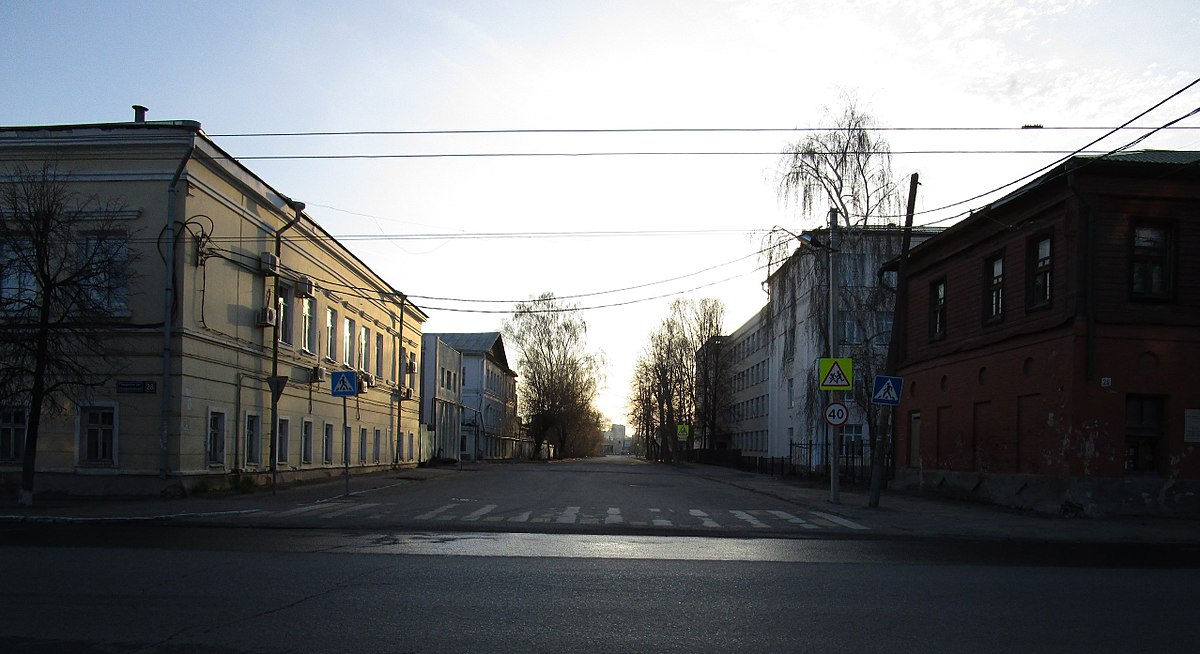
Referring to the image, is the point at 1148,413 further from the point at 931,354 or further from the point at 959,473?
the point at 931,354

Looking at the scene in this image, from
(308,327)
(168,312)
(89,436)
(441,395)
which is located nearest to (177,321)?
(168,312)

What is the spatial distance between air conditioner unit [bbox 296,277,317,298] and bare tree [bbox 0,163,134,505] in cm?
783

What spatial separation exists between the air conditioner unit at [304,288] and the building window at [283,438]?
4006 millimetres

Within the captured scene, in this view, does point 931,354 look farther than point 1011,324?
Yes

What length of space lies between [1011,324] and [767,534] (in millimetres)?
11016

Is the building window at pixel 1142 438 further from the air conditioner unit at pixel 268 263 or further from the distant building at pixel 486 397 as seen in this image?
the distant building at pixel 486 397

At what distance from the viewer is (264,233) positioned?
26.5 m

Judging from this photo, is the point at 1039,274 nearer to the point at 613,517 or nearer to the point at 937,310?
the point at 937,310

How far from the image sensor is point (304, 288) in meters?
29.2

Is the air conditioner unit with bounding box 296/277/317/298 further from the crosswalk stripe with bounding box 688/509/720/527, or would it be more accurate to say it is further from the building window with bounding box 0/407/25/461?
the crosswalk stripe with bounding box 688/509/720/527

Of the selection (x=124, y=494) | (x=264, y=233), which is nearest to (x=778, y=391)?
(x=264, y=233)

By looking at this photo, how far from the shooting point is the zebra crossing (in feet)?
55.6

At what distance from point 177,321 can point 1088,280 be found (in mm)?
20480

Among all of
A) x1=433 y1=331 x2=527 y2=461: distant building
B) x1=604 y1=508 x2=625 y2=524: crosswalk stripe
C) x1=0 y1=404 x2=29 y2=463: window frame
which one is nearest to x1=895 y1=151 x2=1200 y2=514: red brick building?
x1=604 y1=508 x2=625 y2=524: crosswalk stripe
